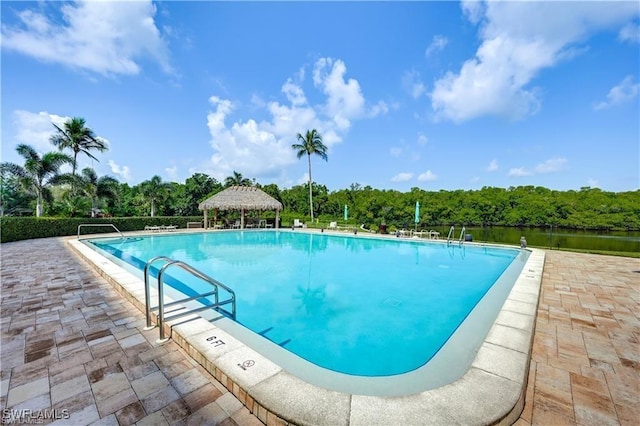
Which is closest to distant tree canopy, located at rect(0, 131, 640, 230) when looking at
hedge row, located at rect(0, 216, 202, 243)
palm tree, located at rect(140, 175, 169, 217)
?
palm tree, located at rect(140, 175, 169, 217)

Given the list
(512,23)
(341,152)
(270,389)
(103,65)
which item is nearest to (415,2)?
(512,23)

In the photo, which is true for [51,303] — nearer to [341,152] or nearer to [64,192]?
[64,192]

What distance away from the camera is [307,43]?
12695 millimetres

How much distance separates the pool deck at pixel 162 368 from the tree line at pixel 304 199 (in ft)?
39.1

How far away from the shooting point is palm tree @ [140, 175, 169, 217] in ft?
75.9

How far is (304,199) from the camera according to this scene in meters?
32.8

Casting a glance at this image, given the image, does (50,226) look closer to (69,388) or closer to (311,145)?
(69,388)

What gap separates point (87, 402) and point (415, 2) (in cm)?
1308

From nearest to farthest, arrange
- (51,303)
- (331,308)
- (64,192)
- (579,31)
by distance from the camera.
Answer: (51,303) < (331,308) < (579,31) < (64,192)

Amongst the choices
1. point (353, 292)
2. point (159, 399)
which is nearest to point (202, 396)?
point (159, 399)

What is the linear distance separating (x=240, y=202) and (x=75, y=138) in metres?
11.2

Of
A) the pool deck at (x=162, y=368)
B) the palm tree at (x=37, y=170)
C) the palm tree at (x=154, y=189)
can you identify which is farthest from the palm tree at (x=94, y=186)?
the pool deck at (x=162, y=368)

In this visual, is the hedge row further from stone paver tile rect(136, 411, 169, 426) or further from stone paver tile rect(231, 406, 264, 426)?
stone paver tile rect(231, 406, 264, 426)

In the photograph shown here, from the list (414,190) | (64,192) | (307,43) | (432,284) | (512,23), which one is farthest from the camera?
(414,190)
